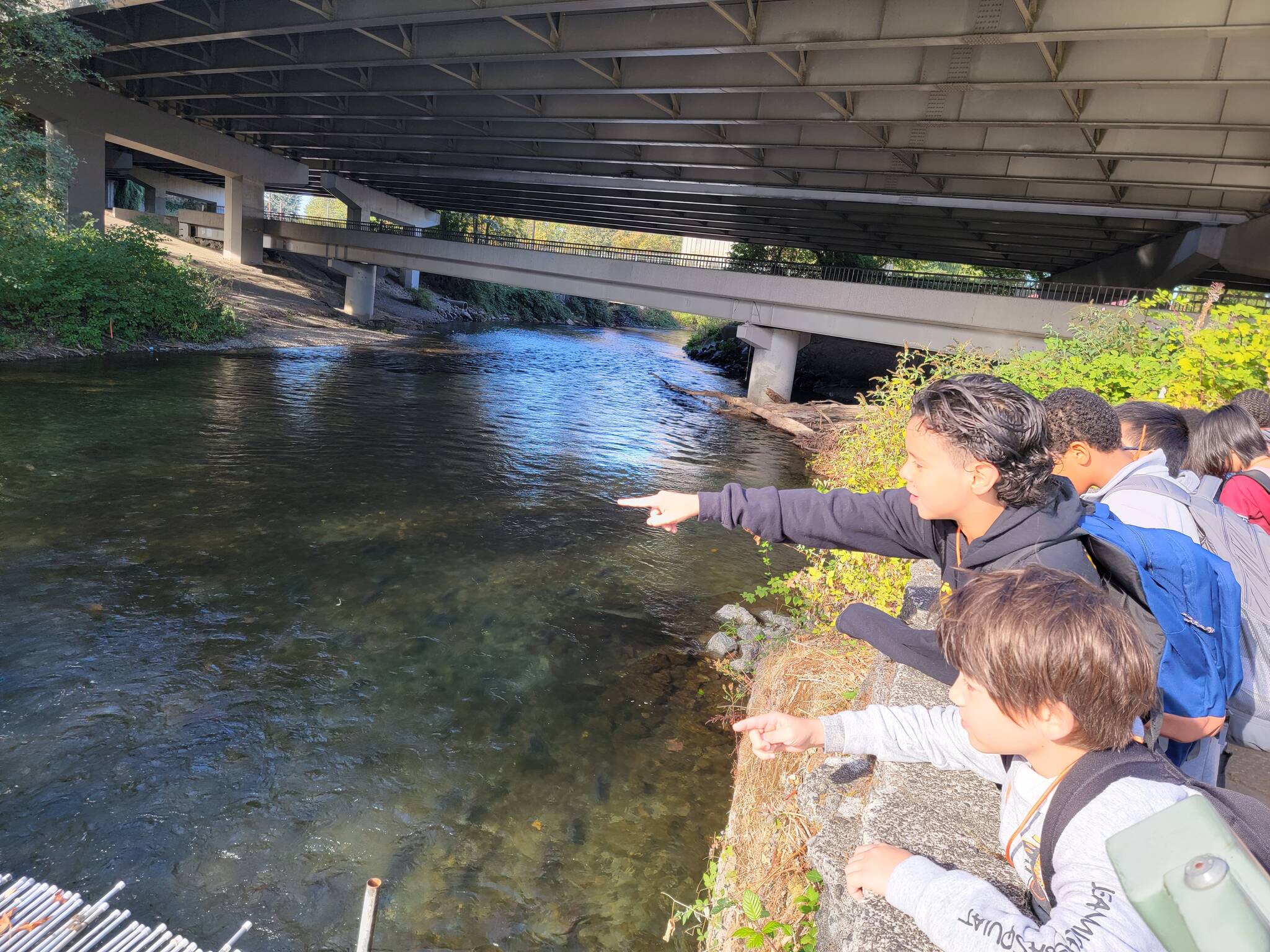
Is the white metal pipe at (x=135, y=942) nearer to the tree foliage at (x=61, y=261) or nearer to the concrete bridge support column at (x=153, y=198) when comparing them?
the tree foliage at (x=61, y=261)

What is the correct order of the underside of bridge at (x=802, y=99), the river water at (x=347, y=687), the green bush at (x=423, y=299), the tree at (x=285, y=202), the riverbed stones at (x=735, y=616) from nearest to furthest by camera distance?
the river water at (x=347, y=687)
the riverbed stones at (x=735, y=616)
the underside of bridge at (x=802, y=99)
the green bush at (x=423, y=299)
the tree at (x=285, y=202)

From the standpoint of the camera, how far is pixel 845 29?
12.2m

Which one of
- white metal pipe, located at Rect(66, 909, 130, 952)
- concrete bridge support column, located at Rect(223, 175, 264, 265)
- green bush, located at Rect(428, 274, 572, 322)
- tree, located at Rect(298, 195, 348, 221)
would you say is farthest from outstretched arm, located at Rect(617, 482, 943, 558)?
tree, located at Rect(298, 195, 348, 221)

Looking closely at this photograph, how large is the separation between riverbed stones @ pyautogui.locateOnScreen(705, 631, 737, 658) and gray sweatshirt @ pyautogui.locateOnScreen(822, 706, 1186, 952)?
4955mm

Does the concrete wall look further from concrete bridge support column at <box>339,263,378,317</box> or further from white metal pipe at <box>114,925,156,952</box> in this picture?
white metal pipe at <box>114,925,156,952</box>

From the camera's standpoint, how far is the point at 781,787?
167 inches

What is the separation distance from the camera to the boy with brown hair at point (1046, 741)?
150cm

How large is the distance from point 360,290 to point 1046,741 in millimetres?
40300

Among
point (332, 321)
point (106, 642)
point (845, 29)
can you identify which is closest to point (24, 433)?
point (106, 642)

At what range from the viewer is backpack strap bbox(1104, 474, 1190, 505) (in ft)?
9.66

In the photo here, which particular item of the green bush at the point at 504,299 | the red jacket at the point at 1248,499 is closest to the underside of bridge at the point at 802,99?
the red jacket at the point at 1248,499

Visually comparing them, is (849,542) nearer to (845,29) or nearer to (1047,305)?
(845,29)

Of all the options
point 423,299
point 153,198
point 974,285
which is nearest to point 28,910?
point 974,285

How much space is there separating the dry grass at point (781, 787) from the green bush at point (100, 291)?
2132 cm
